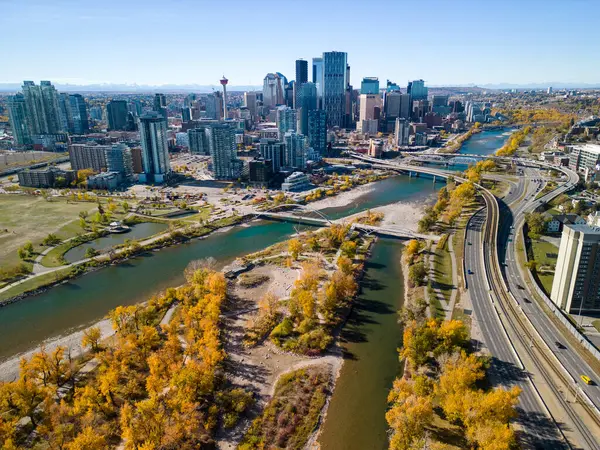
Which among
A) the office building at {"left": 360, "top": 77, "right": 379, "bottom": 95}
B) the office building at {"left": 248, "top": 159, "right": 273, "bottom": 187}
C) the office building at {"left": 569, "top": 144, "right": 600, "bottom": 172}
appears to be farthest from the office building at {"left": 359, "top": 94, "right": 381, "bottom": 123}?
the office building at {"left": 248, "top": 159, "right": 273, "bottom": 187}

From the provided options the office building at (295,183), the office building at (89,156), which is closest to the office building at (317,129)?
the office building at (295,183)

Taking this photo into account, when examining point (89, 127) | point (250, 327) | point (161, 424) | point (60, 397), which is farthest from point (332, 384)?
point (89, 127)

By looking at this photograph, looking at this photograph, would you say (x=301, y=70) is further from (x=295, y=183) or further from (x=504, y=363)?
(x=504, y=363)

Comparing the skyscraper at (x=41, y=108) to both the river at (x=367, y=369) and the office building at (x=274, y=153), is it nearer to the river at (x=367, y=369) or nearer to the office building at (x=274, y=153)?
the office building at (x=274, y=153)

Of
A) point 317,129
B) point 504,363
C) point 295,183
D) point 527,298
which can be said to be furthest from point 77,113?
point 504,363

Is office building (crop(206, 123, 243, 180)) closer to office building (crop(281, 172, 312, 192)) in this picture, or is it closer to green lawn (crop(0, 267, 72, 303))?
office building (crop(281, 172, 312, 192))

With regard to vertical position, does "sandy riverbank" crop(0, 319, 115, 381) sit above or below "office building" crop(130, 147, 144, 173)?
below
